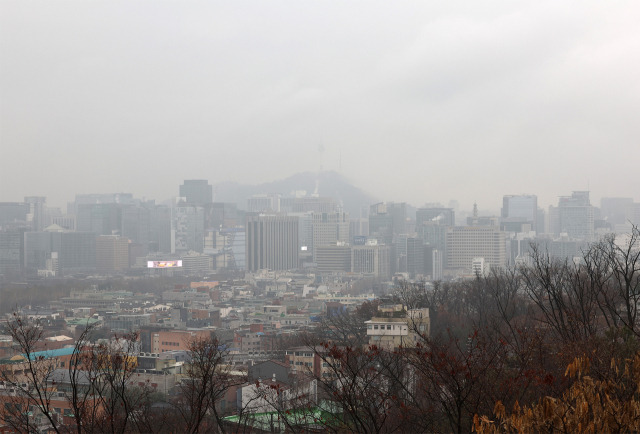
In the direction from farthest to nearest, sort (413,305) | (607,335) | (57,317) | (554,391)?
(57,317), (413,305), (607,335), (554,391)

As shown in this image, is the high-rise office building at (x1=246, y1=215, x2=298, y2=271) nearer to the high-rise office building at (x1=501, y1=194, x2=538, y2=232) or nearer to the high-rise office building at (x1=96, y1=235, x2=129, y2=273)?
the high-rise office building at (x1=96, y1=235, x2=129, y2=273)

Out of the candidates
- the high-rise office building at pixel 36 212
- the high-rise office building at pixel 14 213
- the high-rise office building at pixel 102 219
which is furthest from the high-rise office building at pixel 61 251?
the high-rise office building at pixel 102 219

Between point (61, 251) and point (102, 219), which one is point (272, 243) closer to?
point (61, 251)

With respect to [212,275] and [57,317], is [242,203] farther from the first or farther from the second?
[57,317]

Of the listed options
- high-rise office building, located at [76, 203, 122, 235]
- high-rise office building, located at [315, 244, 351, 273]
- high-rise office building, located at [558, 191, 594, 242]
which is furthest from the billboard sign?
high-rise office building, located at [558, 191, 594, 242]

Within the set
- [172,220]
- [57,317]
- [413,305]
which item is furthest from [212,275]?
[413,305]
